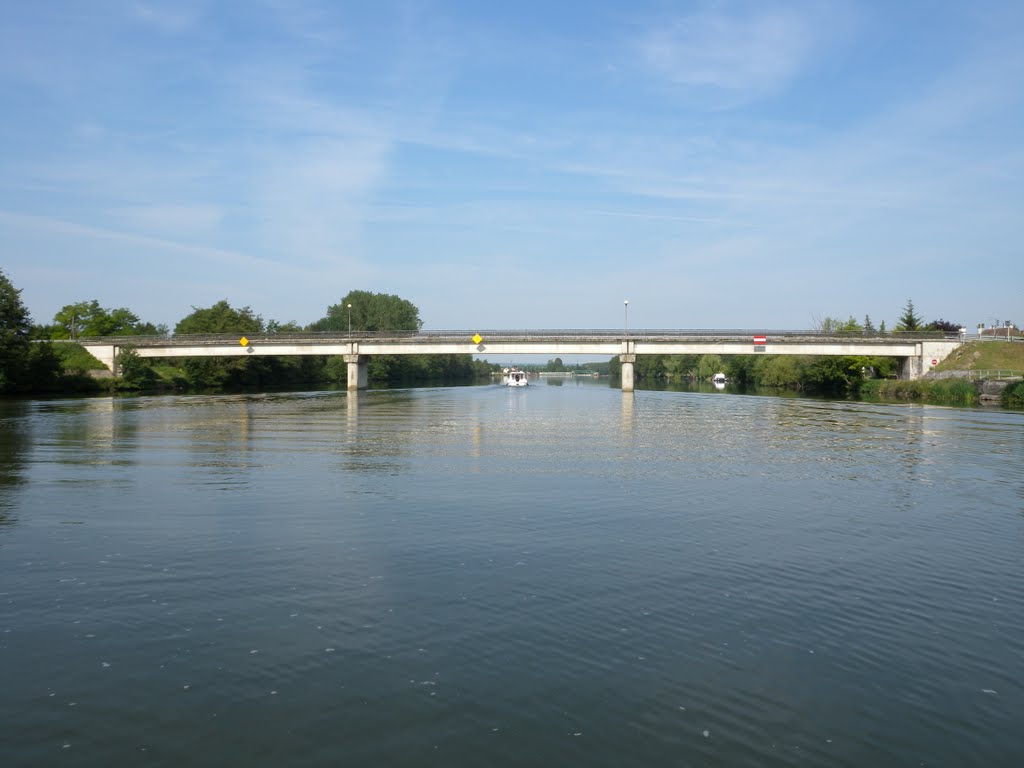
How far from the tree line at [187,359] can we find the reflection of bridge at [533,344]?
20.4 ft

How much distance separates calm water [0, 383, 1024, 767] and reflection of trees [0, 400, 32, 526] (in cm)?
27

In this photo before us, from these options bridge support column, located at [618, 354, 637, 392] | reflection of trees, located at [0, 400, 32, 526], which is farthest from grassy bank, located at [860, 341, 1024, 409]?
reflection of trees, located at [0, 400, 32, 526]

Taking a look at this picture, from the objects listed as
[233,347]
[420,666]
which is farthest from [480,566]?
[233,347]

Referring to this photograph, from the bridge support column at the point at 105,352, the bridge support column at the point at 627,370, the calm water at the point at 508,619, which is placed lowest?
the calm water at the point at 508,619

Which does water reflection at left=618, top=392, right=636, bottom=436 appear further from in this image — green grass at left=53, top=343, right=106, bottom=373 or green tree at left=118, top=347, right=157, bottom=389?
green grass at left=53, top=343, right=106, bottom=373

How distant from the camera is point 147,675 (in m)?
9.82

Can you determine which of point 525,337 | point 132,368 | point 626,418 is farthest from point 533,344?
point 132,368

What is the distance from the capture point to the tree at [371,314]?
17775cm

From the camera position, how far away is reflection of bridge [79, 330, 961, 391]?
8912 centimetres

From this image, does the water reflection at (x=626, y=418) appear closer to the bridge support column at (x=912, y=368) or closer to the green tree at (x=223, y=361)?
the bridge support column at (x=912, y=368)

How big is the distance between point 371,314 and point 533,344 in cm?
9125

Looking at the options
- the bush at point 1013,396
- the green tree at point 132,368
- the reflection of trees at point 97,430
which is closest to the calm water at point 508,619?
the reflection of trees at point 97,430

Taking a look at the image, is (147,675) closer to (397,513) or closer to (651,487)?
(397,513)

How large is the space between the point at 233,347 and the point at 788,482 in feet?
284
